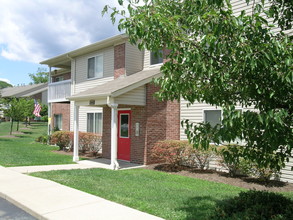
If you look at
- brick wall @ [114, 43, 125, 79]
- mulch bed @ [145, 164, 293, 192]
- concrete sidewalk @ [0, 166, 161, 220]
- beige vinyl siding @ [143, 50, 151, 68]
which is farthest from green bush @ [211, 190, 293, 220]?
brick wall @ [114, 43, 125, 79]

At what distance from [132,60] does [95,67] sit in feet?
10.5

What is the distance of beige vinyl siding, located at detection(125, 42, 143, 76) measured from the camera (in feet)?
47.4

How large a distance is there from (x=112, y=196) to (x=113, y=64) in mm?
9642

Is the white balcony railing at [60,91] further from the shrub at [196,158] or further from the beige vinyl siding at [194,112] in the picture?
the shrub at [196,158]

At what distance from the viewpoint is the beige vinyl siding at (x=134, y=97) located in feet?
37.6

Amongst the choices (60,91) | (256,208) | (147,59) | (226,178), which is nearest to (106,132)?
(147,59)

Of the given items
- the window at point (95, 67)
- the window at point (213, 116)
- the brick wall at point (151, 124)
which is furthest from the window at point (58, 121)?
the window at point (213, 116)

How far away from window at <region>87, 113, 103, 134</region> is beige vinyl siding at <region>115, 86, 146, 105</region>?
5.02 metres

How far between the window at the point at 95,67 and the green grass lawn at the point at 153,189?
7318 millimetres

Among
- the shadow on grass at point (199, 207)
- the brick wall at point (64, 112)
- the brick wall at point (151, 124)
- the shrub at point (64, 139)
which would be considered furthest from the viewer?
the brick wall at point (64, 112)

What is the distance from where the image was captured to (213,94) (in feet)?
13.6

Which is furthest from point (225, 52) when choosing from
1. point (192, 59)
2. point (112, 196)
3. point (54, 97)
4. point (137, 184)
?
point (54, 97)

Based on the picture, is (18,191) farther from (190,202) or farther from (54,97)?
(54,97)

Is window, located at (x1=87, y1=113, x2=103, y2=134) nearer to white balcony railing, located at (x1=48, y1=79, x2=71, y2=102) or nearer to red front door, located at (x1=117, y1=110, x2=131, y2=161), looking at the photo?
white balcony railing, located at (x1=48, y1=79, x2=71, y2=102)
